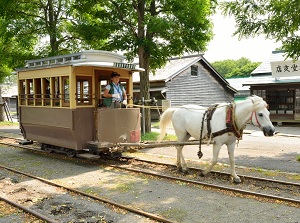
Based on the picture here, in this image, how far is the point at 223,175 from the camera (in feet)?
26.5

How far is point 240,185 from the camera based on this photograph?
7.24 metres

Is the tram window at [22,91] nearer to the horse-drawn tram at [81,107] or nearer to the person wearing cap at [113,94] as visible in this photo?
the horse-drawn tram at [81,107]

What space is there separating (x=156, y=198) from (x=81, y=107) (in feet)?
13.3

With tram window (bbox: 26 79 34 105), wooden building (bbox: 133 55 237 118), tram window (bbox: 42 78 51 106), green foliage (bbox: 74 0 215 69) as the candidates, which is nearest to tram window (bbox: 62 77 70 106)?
tram window (bbox: 42 78 51 106)

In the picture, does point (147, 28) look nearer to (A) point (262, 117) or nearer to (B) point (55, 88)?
(B) point (55, 88)

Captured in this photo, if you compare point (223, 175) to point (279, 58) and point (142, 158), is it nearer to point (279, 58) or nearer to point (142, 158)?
point (142, 158)

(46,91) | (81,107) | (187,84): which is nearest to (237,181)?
(81,107)

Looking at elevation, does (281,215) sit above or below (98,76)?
below

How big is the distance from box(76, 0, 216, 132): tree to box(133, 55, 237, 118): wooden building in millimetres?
8604

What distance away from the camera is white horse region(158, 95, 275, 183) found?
6961 millimetres

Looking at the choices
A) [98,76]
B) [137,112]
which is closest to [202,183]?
[137,112]

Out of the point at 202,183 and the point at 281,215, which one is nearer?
the point at 281,215

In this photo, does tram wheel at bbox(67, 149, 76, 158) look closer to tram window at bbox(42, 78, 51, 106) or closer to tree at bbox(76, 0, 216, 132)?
tram window at bbox(42, 78, 51, 106)

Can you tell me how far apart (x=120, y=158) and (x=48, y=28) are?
10341mm
